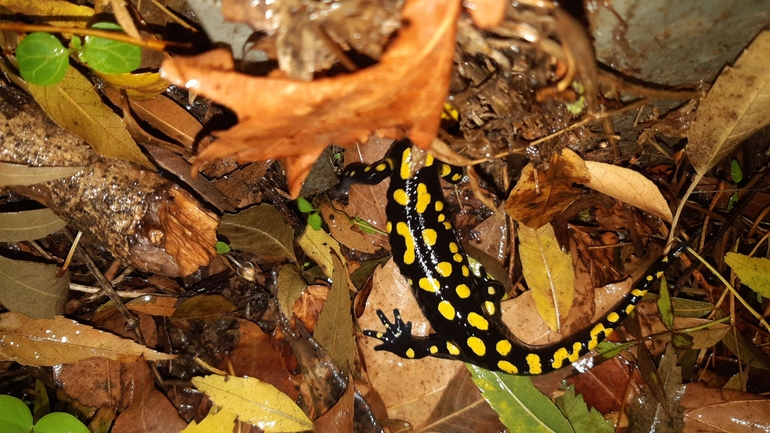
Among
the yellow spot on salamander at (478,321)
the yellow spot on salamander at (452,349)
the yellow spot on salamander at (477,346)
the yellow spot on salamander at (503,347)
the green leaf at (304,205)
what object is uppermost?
the green leaf at (304,205)

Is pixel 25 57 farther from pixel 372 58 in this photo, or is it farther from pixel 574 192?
pixel 574 192

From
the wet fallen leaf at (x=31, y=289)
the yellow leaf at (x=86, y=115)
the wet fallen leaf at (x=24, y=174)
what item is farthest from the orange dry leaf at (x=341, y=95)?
the wet fallen leaf at (x=31, y=289)

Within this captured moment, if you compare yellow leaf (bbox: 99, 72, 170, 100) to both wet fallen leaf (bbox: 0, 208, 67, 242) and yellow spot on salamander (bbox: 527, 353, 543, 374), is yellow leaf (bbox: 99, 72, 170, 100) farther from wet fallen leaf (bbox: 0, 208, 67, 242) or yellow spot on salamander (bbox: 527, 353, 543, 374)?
yellow spot on salamander (bbox: 527, 353, 543, 374)

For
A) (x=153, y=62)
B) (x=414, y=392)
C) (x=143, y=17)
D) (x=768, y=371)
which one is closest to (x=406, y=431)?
(x=414, y=392)

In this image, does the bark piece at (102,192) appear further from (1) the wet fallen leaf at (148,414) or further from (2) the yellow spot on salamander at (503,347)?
(2) the yellow spot on salamander at (503,347)

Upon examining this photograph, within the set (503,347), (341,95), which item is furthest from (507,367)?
(341,95)

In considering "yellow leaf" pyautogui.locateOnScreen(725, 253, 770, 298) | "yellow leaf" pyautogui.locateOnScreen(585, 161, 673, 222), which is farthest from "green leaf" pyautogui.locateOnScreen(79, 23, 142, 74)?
"yellow leaf" pyautogui.locateOnScreen(725, 253, 770, 298)

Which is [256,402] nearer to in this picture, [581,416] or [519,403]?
[519,403]
